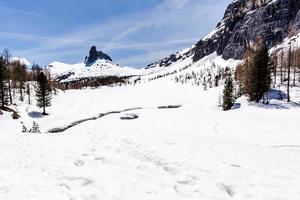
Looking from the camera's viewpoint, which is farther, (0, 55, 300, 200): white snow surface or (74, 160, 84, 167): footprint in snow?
(74, 160, 84, 167): footprint in snow

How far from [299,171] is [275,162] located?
1223 millimetres

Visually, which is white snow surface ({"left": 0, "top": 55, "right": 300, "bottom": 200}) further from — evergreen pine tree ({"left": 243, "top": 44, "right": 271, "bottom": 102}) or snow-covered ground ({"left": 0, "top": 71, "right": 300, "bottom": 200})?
evergreen pine tree ({"left": 243, "top": 44, "right": 271, "bottom": 102})

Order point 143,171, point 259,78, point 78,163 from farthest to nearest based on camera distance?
point 259,78
point 78,163
point 143,171

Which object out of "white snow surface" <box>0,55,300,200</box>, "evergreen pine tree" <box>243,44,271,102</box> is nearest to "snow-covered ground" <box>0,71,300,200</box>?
"white snow surface" <box>0,55,300,200</box>

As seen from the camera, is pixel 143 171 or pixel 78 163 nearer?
pixel 143 171

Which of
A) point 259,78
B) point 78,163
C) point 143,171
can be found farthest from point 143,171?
point 259,78

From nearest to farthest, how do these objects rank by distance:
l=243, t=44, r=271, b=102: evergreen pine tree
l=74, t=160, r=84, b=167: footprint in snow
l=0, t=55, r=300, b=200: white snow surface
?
l=0, t=55, r=300, b=200: white snow surface → l=74, t=160, r=84, b=167: footprint in snow → l=243, t=44, r=271, b=102: evergreen pine tree

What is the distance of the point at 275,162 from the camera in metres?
11.7

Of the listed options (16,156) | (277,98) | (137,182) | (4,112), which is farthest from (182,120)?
(4,112)

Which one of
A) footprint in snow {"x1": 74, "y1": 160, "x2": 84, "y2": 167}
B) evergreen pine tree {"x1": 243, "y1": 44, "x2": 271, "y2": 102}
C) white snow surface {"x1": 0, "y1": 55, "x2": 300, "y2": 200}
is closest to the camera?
white snow surface {"x1": 0, "y1": 55, "x2": 300, "y2": 200}

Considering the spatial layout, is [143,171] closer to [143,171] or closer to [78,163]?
[143,171]

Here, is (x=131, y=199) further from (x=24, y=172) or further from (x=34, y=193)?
(x=24, y=172)

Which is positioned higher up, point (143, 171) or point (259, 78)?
point (259, 78)

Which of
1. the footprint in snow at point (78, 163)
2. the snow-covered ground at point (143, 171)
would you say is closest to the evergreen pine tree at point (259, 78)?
the snow-covered ground at point (143, 171)
